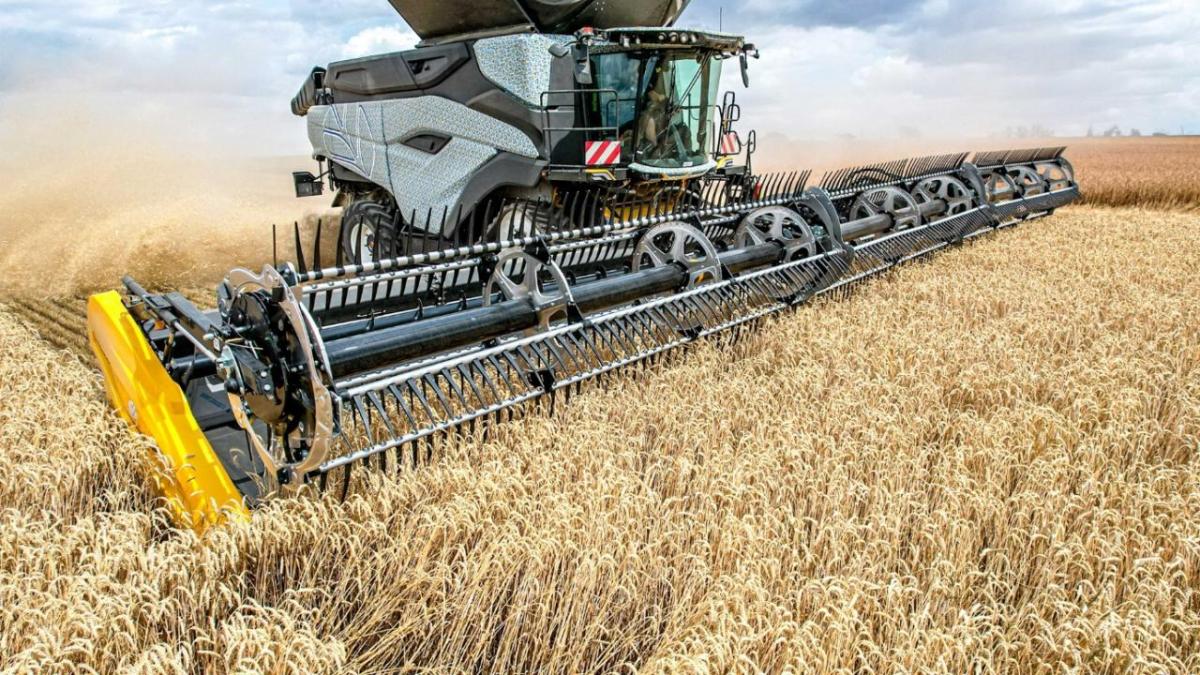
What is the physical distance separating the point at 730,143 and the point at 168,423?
4972mm

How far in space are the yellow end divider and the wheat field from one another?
0.09 meters

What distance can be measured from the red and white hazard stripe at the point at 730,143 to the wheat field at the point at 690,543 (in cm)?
346

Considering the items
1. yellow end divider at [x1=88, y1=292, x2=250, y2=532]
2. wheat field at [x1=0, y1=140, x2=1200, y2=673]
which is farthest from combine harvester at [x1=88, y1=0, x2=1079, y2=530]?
wheat field at [x1=0, y1=140, x2=1200, y2=673]

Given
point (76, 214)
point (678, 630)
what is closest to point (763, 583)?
point (678, 630)

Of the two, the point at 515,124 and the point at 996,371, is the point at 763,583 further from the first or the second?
the point at 515,124

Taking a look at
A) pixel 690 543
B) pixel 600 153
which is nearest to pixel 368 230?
pixel 600 153

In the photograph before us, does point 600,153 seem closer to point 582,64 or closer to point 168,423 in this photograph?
point 582,64

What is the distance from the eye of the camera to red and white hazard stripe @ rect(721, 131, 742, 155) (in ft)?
20.6

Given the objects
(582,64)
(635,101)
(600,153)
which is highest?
(582,64)

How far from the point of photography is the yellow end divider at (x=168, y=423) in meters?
2.30

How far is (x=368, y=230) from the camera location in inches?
275

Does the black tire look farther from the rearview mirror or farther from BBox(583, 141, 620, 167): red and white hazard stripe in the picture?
the rearview mirror

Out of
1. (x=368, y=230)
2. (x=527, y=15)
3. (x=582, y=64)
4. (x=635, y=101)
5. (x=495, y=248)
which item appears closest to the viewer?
(x=495, y=248)

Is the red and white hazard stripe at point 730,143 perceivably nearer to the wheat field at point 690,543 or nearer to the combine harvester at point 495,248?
the combine harvester at point 495,248
